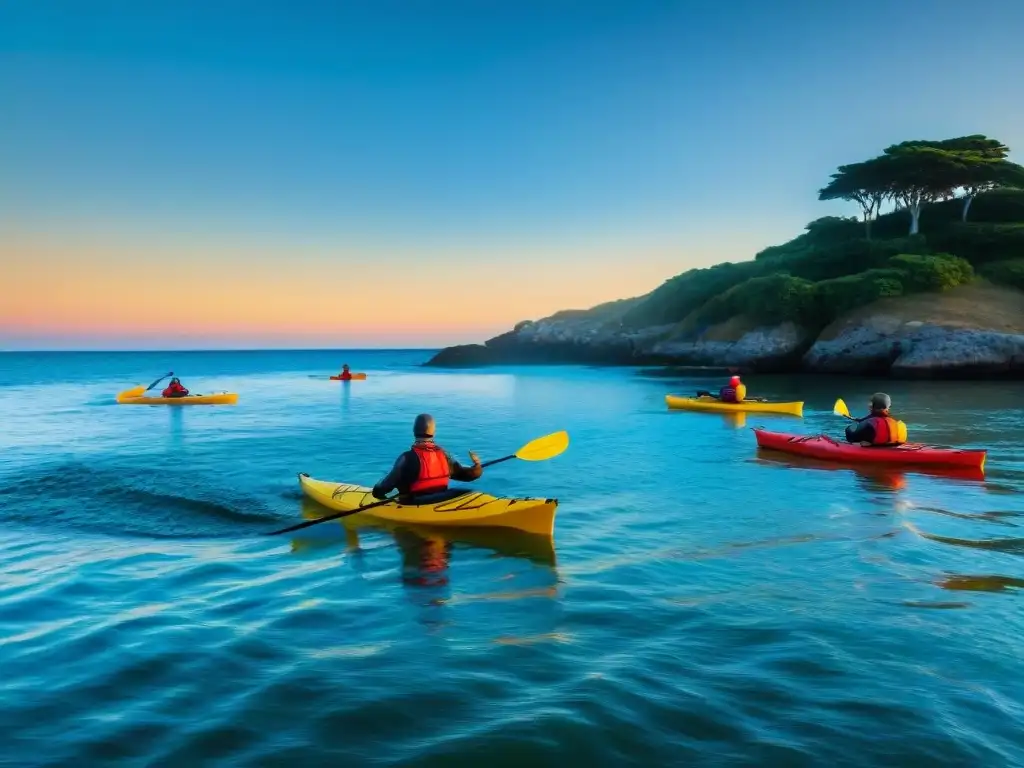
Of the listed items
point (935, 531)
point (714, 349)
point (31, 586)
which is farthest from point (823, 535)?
point (714, 349)

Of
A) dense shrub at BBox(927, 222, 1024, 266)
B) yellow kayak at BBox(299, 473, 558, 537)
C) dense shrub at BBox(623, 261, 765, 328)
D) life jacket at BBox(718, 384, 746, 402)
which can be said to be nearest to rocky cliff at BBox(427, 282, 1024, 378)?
dense shrub at BBox(623, 261, 765, 328)

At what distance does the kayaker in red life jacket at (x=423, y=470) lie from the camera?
9.31m

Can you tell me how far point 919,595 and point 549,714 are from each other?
464 centimetres

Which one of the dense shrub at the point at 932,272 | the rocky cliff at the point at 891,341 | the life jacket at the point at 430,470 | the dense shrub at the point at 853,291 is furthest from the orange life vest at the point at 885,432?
the dense shrub at the point at 932,272

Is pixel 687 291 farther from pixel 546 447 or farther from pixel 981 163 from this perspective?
pixel 546 447

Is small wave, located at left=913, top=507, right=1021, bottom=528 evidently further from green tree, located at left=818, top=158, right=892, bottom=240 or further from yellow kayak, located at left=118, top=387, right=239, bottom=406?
green tree, located at left=818, top=158, right=892, bottom=240

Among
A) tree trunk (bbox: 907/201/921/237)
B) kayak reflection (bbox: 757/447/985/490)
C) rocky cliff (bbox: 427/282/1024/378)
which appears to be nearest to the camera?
kayak reflection (bbox: 757/447/985/490)

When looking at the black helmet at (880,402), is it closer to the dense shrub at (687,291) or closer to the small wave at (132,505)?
the small wave at (132,505)

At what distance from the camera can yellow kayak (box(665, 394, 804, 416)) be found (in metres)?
24.7

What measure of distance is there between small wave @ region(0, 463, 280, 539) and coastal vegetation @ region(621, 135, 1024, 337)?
148ft

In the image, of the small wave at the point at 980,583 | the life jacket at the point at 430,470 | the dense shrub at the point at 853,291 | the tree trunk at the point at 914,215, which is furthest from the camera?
the tree trunk at the point at 914,215

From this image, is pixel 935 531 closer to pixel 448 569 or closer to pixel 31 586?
pixel 448 569

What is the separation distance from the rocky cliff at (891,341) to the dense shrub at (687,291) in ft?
14.3

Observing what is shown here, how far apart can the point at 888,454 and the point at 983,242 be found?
45.4 meters
